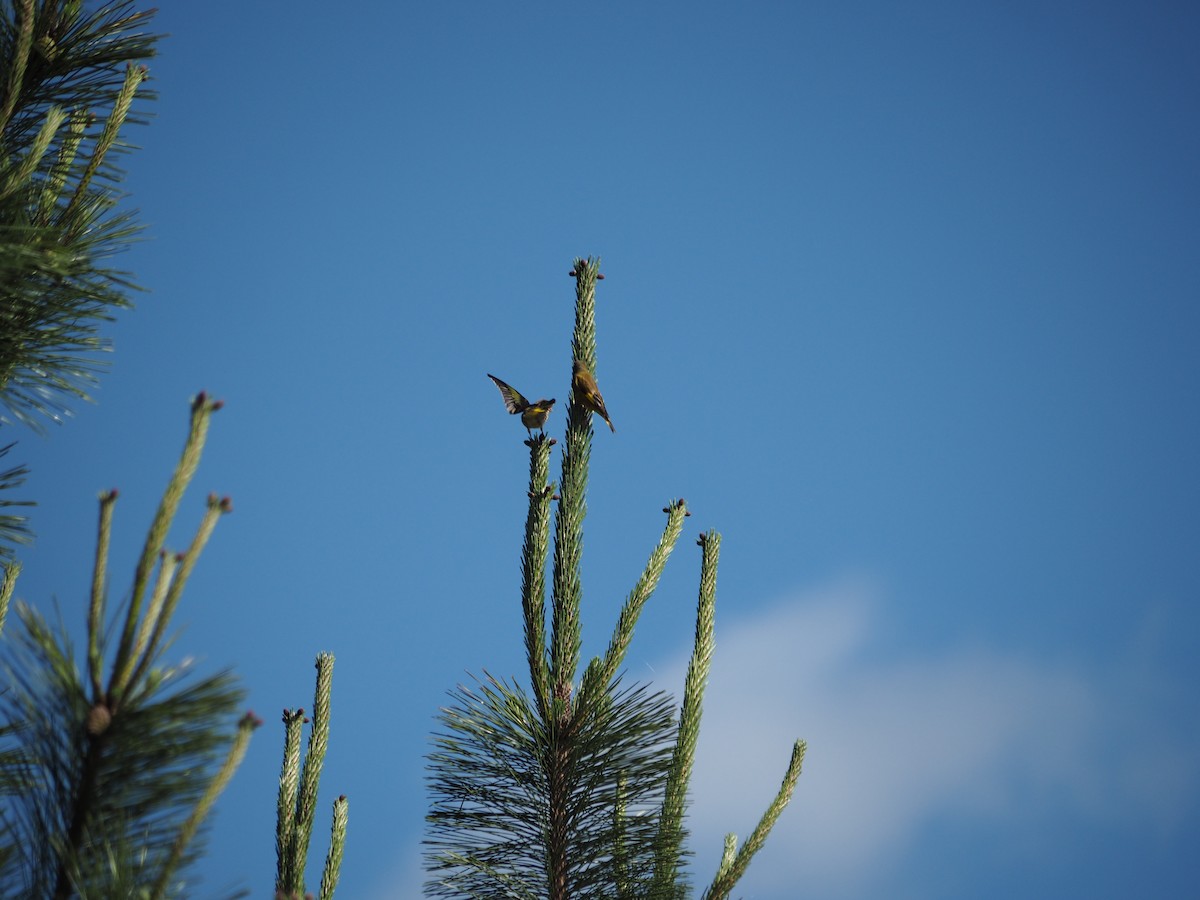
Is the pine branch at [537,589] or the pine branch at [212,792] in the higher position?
the pine branch at [537,589]

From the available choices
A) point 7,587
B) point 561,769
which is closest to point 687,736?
point 561,769

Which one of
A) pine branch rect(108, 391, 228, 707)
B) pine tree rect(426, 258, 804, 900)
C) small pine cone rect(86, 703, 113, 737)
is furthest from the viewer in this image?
pine tree rect(426, 258, 804, 900)

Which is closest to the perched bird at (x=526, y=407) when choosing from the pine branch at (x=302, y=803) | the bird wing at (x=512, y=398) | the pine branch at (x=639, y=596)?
the bird wing at (x=512, y=398)

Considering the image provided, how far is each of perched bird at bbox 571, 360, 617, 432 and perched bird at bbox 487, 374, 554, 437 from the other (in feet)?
0.46

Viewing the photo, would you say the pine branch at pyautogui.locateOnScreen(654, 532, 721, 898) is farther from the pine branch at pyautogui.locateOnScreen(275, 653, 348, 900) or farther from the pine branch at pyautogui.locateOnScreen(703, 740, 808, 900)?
the pine branch at pyautogui.locateOnScreen(275, 653, 348, 900)

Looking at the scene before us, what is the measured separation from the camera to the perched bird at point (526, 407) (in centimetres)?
330

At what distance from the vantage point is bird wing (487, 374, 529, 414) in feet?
11.0

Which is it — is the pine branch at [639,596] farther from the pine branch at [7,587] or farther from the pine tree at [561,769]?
the pine branch at [7,587]

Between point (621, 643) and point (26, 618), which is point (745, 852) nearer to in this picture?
point (621, 643)

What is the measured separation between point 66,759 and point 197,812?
14.1 inches

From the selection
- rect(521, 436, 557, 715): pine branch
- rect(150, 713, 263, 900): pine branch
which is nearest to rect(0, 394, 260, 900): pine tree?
rect(150, 713, 263, 900): pine branch

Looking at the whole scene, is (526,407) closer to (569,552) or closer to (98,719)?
(569,552)

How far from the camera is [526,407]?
11.0 feet

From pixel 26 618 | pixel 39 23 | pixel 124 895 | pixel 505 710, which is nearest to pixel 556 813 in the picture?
pixel 505 710
